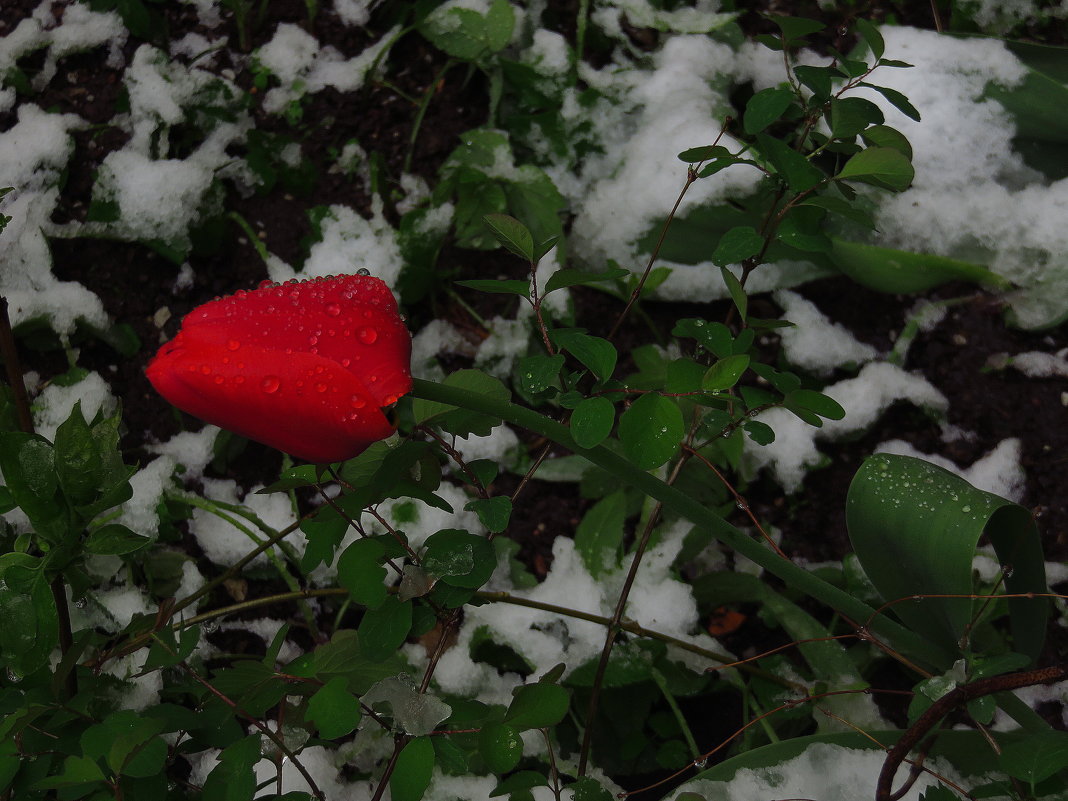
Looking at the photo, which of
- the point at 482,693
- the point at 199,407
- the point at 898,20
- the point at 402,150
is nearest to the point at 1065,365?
the point at 898,20

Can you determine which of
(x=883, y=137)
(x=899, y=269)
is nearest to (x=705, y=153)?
(x=883, y=137)

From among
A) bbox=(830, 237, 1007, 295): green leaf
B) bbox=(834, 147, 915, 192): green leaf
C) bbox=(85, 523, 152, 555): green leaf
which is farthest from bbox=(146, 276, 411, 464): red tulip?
bbox=(830, 237, 1007, 295): green leaf

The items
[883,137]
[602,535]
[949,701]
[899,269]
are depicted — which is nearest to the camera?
[949,701]

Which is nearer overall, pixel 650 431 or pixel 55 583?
pixel 650 431

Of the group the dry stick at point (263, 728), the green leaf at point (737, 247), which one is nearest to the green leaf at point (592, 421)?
the green leaf at point (737, 247)

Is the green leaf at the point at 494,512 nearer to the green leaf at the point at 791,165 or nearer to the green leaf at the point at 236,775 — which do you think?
the green leaf at the point at 236,775

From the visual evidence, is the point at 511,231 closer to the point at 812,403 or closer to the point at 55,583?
the point at 812,403

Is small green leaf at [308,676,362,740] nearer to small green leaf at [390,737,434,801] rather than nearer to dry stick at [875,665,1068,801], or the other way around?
small green leaf at [390,737,434,801]

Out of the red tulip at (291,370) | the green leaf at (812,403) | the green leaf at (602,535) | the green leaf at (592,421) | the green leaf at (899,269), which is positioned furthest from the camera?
the green leaf at (899,269)
